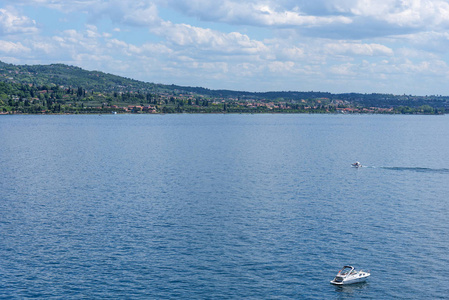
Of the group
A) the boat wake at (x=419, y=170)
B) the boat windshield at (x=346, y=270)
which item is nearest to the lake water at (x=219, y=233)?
the boat windshield at (x=346, y=270)

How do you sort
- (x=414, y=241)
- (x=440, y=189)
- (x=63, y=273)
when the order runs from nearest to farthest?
1. (x=63, y=273)
2. (x=414, y=241)
3. (x=440, y=189)

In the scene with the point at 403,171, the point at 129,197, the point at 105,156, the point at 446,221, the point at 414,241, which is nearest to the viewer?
the point at 414,241

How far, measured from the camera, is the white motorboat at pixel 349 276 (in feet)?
195

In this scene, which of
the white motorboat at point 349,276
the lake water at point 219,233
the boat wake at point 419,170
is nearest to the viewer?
the lake water at point 219,233

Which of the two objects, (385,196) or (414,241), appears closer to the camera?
(414,241)

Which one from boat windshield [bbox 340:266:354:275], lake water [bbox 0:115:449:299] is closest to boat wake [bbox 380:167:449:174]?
lake water [bbox 0:115:449:299]

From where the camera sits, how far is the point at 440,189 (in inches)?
4523

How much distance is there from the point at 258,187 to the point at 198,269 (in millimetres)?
53151

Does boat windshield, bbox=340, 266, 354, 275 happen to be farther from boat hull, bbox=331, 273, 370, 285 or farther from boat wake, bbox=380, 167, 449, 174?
boat wake, bbox=380, 167, 449, 174

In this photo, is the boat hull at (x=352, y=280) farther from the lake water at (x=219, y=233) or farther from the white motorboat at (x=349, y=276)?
the lake water at (x=219, y=233)

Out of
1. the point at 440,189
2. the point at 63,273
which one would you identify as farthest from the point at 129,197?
the point at 440,189

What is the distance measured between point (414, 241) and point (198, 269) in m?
33.5

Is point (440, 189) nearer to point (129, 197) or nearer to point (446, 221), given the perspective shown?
point (446, 221)

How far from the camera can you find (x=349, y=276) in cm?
5941
